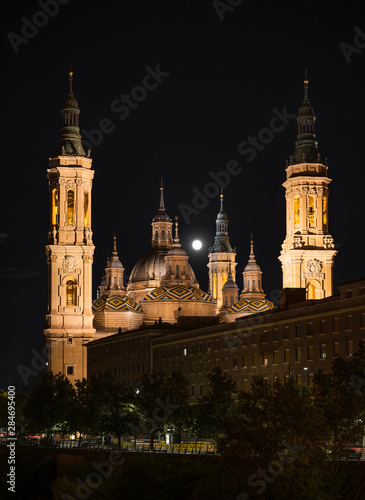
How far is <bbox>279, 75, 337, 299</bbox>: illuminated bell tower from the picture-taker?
18412 centimetres

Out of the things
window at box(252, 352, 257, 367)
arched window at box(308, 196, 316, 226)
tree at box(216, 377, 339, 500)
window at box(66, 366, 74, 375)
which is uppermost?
arched window at box(308, 196, 316, 226)

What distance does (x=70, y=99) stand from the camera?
19262cm

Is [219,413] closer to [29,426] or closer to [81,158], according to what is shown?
[29,426]

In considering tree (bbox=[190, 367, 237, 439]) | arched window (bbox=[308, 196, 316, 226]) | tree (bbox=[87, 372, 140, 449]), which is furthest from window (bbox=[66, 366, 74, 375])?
tree (bbox=[190, 367, 237, 439])

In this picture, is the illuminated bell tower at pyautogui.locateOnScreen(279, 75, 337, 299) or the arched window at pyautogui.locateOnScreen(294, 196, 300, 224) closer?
the illuminated bell tower at pyautogui.locateOnScreen(279, 75, 337, 299)

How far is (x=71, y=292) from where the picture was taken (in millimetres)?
190125

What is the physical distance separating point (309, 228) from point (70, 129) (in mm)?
39560

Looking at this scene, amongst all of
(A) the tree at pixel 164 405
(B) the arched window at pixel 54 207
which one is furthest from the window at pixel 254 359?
(B) the arched window at pixel 54 207

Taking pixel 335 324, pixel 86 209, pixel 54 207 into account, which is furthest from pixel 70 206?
pixel 335 324

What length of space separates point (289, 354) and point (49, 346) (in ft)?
253

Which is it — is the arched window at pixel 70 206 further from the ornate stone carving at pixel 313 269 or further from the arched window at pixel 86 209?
the ornate stone carving at pixel 313 269

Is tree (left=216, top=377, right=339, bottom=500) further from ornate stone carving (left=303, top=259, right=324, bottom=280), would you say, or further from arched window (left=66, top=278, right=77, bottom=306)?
arched window (left=66, top=278, right=77, bottom=306)

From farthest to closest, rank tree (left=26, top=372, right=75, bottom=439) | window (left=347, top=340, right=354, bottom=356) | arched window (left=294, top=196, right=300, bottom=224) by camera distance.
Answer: arched window (left=294, top=196, right=300, bottom=224), tree (left=26, top=372, right=75, bottom=439), window (left=347, top=340, right=354, bottom=356)

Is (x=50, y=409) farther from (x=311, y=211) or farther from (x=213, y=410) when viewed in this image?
(x=311, y=211)
